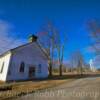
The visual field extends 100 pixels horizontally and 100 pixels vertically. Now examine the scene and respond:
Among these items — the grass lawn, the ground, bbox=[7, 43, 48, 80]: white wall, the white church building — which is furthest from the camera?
bbox=[7, 43, 48, 80]: white wall

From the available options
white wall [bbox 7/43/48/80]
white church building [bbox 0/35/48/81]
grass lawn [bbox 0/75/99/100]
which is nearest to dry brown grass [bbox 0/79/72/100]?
grass lawn [bbox 0/75/99/100]

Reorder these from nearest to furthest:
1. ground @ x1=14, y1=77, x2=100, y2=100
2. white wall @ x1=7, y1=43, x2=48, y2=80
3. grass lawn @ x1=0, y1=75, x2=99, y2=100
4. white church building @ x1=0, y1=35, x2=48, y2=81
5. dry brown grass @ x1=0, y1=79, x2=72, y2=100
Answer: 1. ground @ x1=14, y1=77, x2=100, y2=100
2. dry brown grass @ x1=0, y1=79, x2=72, y2=100
3. grass lawn @ x1=0, y1=75, x2=99, y2=100
4. white church building @ x1=0, y1=35, x2=48, y2=81
5. white wall @ x1=7, y1=43, x2=48, y2=80

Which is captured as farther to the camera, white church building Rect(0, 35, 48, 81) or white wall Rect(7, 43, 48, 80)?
white wall Rect(7, 43, 48, 80)

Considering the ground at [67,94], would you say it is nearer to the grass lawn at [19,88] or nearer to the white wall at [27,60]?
the grass lawn at [19,88]

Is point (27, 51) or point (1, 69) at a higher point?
point (27, 51)

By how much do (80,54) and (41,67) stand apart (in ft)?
98.5

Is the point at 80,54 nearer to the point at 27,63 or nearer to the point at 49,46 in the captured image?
the point at 49,46

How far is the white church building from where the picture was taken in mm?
19328

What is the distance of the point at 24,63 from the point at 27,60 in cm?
83

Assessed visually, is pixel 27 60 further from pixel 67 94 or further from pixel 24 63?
pixel 67 94

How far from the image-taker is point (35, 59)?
76.7ft

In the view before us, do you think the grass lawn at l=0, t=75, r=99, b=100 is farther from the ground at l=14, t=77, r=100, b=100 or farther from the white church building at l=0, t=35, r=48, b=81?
the white church building at l=0, t=35, r=48, b=81

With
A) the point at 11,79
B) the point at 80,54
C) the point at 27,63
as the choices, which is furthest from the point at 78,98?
the point at 80,54

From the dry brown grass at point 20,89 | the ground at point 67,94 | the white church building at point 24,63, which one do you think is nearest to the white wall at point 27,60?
the white church building at point 24,63
